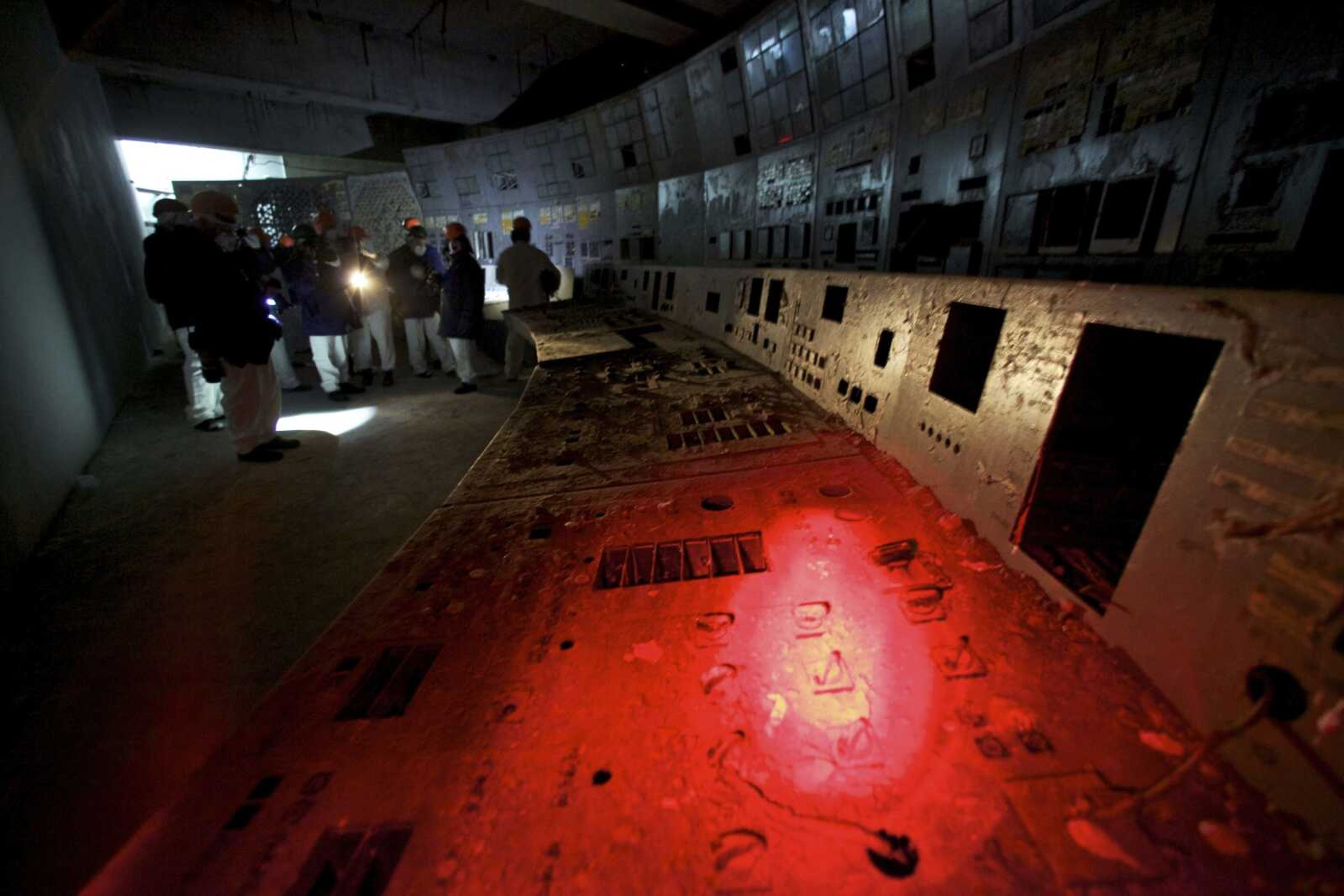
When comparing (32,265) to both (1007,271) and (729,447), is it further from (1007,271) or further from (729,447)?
(1007,271)

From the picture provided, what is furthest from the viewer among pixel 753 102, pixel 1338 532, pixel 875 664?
pixel 753 102

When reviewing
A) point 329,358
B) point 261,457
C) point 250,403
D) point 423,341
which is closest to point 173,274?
point 250,403

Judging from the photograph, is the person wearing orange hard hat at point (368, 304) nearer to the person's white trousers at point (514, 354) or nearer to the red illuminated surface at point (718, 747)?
the person's white trousers at point (514, 354)

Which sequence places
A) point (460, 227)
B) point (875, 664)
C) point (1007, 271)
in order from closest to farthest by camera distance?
1. point (875, 664)
2. point (1007, 271)
3. point (460, 227)

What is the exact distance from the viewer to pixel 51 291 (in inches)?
153

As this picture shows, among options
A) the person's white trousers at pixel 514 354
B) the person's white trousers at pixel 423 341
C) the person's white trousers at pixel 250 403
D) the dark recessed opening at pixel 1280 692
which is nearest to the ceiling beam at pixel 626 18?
the person's white trousers at pixel 514 354

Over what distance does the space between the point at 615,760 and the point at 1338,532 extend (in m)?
1.00

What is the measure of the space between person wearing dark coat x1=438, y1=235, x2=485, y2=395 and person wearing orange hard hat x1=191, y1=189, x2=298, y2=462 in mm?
1751

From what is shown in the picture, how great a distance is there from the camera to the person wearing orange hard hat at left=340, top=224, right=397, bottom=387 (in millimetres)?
5398

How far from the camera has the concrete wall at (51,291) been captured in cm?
283

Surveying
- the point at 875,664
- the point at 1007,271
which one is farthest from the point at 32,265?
the point at 1007,271

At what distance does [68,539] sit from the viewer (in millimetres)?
2740

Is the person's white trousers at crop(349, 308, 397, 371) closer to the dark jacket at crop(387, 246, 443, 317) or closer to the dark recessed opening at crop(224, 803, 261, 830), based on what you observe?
the dark jacket at crop(387, 246, 443, 317)

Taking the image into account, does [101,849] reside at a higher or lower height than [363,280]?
lower
